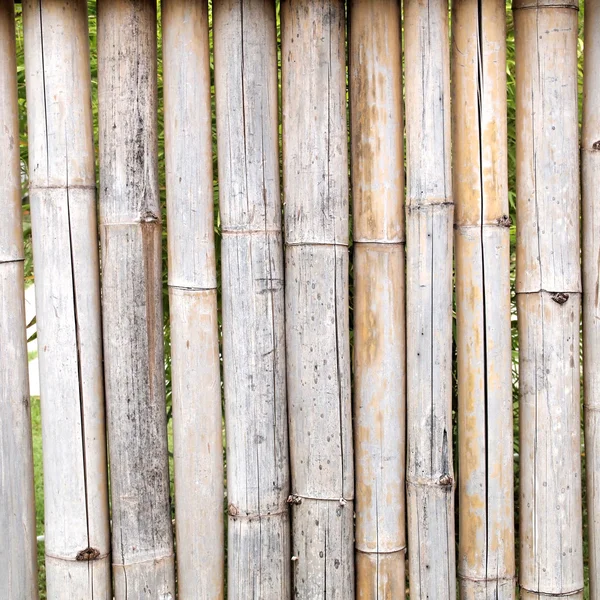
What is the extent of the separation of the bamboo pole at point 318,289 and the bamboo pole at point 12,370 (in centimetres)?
73

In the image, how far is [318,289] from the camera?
215 centimetres

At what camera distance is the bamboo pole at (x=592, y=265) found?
221 cm

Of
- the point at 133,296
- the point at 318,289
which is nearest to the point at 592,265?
the point at 318,289

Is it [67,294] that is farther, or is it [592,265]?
[592,265]

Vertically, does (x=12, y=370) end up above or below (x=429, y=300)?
below

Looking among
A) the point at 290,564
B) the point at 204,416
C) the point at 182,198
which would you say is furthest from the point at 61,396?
the point at 290,564

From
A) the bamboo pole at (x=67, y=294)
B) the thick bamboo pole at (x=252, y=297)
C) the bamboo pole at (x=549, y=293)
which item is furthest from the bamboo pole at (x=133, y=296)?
the bamboo pole at (x=549, y=293)

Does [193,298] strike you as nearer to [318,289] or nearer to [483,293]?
[318,289]

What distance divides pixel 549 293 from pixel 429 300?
332 mm

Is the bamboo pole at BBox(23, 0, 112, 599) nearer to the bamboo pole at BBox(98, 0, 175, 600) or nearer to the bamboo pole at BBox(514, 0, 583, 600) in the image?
the bamboo pole at BBox(98, 0, 175, 600)

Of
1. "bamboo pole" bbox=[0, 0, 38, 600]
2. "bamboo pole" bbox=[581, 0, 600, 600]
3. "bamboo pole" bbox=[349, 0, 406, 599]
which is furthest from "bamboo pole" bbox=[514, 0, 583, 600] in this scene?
"bamboo pole" bbox=[0, 0, 38, 600]

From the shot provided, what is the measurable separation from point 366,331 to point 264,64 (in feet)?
2.48

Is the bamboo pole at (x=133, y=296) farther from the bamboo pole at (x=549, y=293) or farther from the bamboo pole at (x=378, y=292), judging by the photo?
the bamboo pole at (x=549, y=293)

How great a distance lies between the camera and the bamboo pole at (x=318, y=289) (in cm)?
213
